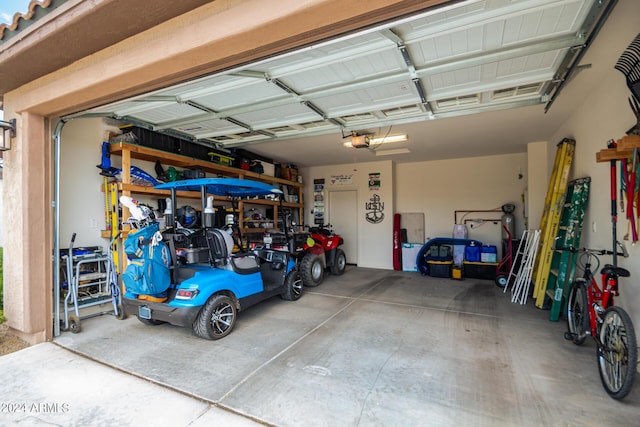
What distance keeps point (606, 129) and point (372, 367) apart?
3.41 m

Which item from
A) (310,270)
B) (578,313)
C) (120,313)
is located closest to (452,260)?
(310,270)

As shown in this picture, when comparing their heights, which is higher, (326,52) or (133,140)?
(326,52)

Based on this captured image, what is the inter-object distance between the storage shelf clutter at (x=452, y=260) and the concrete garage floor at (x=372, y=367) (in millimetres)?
1878

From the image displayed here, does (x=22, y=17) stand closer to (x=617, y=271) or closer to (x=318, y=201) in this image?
(x=617, y=271)

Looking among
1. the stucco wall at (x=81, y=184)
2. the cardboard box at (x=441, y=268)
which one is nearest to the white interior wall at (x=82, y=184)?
the stucco wall at (x=81, y=184)

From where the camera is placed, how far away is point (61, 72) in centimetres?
263

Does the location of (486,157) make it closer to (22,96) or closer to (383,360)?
(383,360)

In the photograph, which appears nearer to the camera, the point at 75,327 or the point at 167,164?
the point at 75,327

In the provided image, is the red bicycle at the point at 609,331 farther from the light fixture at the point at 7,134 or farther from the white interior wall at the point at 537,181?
the light fixture at the point at 7,134

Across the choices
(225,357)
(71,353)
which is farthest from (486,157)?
(71,353)

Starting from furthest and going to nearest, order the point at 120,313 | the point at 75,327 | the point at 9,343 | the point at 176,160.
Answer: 1. the point at 176,160
2. the point at 120,313
3. the point at 75,327
4. the point at 9,343

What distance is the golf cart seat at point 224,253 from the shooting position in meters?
3.35

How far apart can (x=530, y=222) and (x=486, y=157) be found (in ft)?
6.25

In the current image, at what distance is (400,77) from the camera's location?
2672 millimetres
